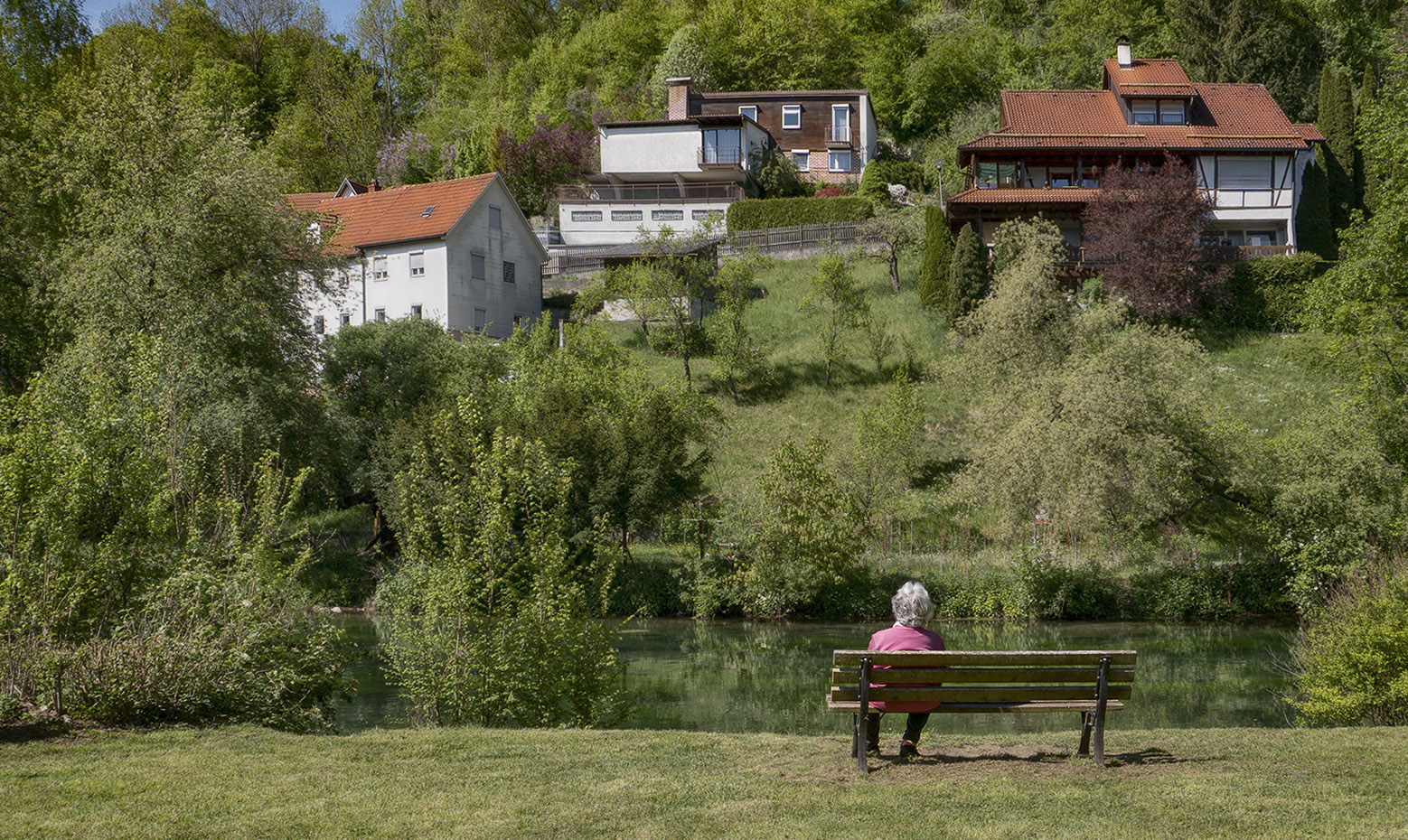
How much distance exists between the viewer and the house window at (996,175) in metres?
50.1

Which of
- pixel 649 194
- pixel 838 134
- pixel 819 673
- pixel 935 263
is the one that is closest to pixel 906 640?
pixel 819 673

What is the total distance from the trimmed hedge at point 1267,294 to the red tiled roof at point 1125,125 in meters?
8.21

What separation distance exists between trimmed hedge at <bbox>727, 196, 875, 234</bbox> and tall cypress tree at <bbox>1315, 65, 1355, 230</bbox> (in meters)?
21.5

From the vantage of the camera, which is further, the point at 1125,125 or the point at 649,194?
the point at 649,194

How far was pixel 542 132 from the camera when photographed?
61031 millimetres

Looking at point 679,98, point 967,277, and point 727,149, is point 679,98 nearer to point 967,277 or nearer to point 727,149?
point 727,149

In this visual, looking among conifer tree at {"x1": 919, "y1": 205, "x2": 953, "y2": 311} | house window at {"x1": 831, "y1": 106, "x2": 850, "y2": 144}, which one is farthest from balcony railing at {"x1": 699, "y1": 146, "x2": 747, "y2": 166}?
conifer tree at {"x1": 919, "y1": 205, "x2": 953, "y2": 311}

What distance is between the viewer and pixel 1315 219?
48.7m

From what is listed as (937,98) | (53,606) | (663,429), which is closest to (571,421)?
(663,429)

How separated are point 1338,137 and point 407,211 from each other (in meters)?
43.8

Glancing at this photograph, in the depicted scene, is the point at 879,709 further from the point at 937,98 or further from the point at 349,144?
the point at 349,144

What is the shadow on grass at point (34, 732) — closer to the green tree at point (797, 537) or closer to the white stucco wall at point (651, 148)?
the green tree at point (797, 537)

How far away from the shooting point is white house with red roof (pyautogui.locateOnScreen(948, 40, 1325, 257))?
48531 mm

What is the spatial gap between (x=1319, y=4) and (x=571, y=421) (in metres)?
56.0
